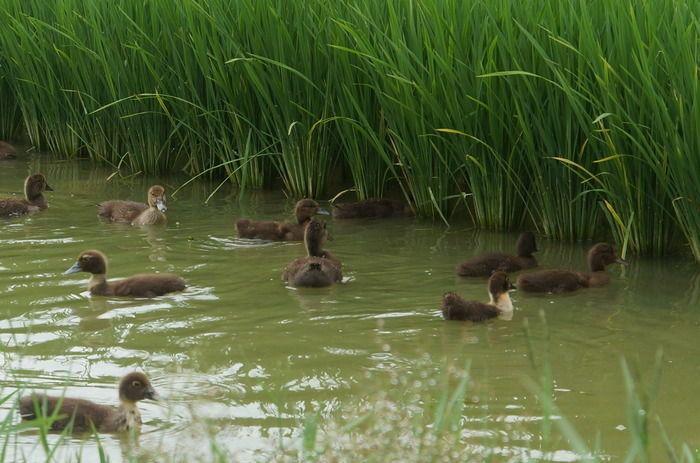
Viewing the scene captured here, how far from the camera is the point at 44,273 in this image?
941cm

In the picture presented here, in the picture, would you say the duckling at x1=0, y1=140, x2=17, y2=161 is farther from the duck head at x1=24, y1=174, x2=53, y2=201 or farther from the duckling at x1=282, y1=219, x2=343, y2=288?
the duckling at x1=282, y1=219, x2=343, y2=288

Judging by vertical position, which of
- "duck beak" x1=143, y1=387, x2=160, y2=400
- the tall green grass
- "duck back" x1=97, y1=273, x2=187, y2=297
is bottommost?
"duck back" x1=97, y1=273, x2=187, y2=297

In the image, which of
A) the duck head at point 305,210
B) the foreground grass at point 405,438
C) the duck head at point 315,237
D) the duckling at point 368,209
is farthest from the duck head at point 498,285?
the duckling at point 368,209

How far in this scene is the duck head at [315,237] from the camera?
378 inches

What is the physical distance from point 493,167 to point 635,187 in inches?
52.1

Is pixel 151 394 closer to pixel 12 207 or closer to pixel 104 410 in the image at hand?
pixel 104 410

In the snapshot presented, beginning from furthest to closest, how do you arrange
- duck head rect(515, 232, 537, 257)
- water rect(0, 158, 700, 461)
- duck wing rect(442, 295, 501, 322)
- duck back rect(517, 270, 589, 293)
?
duck head rect(515, 232, 537, 257)
duck back rect(517, 270, 589, 293)
duck wing rect(442, 295, 501, 322)
water rect(0, 158, 700, 461)

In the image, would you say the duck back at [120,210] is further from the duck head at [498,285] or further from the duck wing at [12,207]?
the duck head at [498,285]

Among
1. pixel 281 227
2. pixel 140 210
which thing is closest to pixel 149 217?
pixel 140 210

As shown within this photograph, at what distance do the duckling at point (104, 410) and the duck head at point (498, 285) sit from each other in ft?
8.91

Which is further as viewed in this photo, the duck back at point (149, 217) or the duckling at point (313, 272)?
the duck back at point (149, 217)

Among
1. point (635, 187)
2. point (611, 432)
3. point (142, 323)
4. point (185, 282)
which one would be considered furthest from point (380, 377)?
point (635, 187)

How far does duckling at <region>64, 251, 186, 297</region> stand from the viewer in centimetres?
863

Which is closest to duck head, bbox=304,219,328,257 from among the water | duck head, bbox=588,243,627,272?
the water
